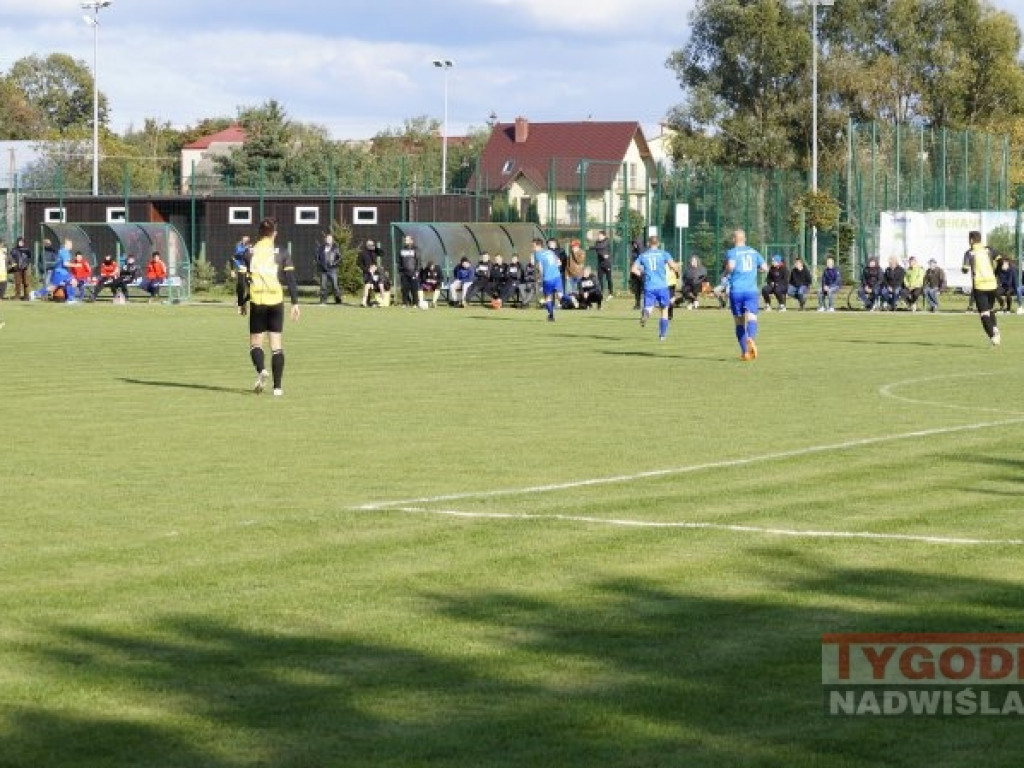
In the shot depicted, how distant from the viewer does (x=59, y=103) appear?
163m

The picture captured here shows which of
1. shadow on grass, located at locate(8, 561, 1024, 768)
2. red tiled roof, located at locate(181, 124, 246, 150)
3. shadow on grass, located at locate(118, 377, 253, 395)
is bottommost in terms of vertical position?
shadow on grass, located at locate(8, 561, 1024, 768)

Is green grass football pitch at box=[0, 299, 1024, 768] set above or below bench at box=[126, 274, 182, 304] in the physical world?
below

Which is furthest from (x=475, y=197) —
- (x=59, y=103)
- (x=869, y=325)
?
(x=59, y=103)

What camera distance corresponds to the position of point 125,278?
54.3m

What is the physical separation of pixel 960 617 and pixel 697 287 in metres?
43.1

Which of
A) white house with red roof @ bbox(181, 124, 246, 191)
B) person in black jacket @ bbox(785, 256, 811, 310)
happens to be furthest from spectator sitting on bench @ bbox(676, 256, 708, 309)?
white house with red roof @ bbox(181, 124, 246, 191)

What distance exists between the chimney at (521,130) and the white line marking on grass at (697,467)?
109m

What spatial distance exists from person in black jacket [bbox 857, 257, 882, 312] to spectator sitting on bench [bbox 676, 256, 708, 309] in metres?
4.02

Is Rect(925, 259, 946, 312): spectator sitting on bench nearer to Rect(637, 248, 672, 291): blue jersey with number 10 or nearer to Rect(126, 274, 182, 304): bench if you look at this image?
Rect(637, 248, 672, 291): blue jersey with number 10

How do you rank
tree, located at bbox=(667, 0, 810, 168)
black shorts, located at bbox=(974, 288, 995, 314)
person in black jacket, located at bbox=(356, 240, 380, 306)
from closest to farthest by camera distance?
1. black shorts, located at bbox=(974, 288, 995, 314)
2. person in black jacket, located at bbox=(356, 240, 380, 306)
3. tree, located at bbox=(667, 0, 810, 168)

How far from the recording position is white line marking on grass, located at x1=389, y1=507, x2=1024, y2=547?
37.4 feet

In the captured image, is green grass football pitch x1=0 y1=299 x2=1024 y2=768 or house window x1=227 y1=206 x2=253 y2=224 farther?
house window x1=227 y1=206 x2=253 y2=224

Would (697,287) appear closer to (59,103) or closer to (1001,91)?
(1001,91)

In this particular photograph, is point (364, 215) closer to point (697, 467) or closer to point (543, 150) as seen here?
point (697, 467)
